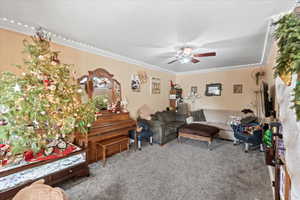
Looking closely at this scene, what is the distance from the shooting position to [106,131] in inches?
107

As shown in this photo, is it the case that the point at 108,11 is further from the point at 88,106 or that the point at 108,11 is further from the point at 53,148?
the point at 53,148

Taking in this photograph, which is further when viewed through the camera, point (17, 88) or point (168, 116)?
point (168, 116)

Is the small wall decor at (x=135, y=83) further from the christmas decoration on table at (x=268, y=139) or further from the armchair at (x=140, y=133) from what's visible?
the christmas decoration on table at (x=268, y=139)

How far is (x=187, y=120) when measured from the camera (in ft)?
14.1

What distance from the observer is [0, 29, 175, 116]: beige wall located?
1.91m

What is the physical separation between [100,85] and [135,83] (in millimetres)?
1162

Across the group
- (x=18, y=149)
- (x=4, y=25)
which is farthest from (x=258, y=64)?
(x=4, y=25)

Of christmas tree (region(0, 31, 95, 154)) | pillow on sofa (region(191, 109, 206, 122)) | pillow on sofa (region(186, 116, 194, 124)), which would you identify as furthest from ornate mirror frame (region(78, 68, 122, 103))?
pillow on sofa (region(191, 109, 206, 122))

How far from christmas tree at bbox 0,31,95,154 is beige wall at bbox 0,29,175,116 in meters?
1.68

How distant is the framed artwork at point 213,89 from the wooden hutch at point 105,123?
336 centimetres

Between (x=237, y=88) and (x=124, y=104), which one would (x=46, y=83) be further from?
(x=237, y=88)

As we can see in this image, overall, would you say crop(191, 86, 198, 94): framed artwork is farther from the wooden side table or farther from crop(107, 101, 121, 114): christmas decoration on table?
the wooden side table

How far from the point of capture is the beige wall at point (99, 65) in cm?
191

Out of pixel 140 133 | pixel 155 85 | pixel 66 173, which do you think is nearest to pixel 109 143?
pixel 66 173
